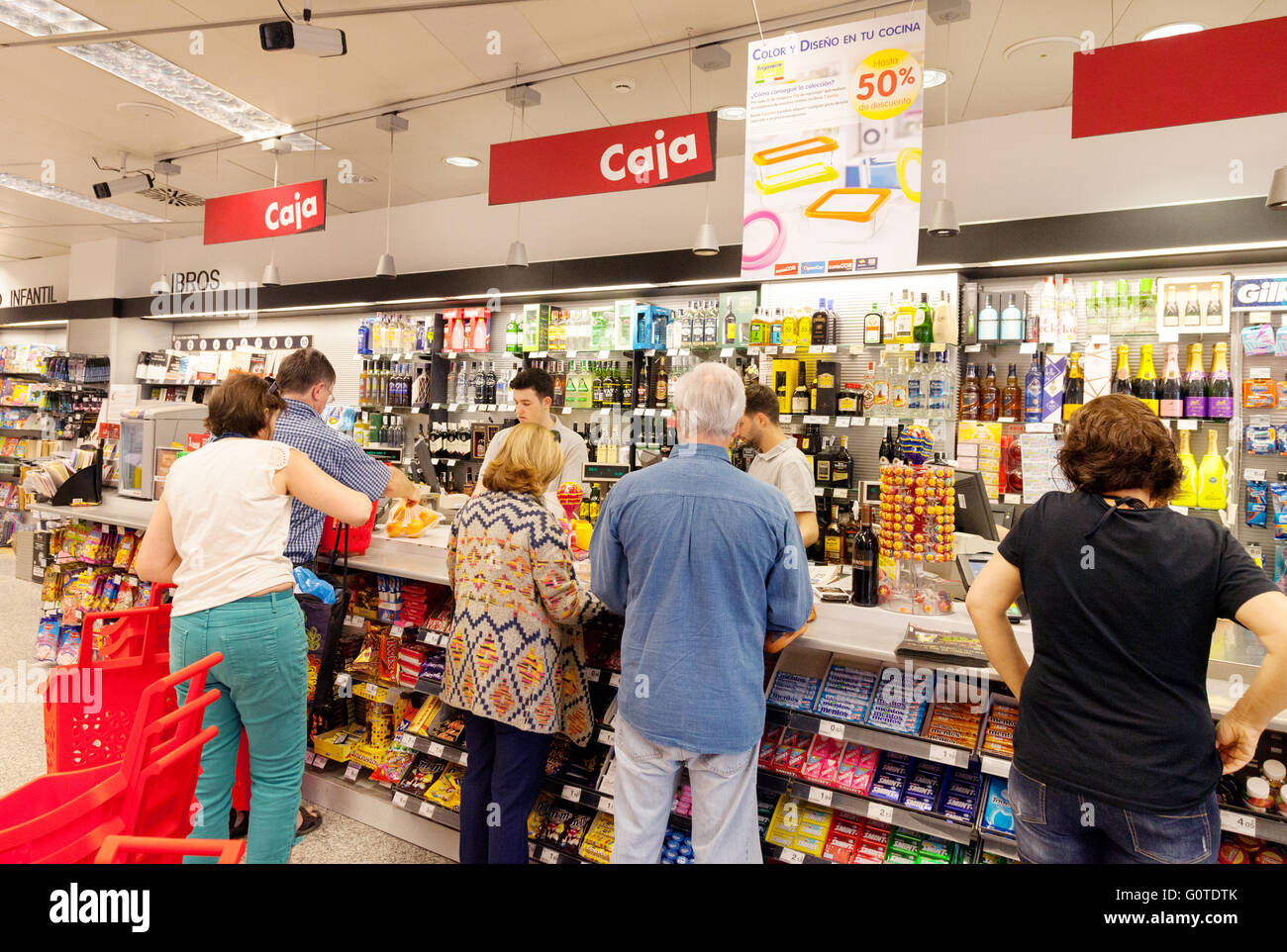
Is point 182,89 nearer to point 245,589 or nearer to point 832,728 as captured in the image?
point 245,589

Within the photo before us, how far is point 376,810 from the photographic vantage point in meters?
3.58

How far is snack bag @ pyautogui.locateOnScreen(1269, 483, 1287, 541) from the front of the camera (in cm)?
451

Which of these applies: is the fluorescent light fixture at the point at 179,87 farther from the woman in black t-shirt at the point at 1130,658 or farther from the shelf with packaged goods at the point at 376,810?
the woman in black t-shirt at the point at 1130,658

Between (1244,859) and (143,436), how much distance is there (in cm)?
644

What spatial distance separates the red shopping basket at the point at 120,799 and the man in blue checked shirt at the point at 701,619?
1.10 metres

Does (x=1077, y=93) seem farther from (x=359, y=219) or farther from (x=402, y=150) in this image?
(x=359, y=219)

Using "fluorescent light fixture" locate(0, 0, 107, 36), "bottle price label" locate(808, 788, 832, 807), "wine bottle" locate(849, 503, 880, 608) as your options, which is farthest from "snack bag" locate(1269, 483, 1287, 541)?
Result: "fluorescent light fixture" locate(0, 0, 107, 36)

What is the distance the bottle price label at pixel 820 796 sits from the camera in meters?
2.44

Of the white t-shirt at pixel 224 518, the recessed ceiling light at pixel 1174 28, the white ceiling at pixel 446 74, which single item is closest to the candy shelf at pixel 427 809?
the white t-shirt at pixel 224 518

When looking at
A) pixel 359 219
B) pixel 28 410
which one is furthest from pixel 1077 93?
pixel 28 410

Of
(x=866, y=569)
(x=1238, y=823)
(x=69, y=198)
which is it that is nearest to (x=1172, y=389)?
(x=866, y=569)

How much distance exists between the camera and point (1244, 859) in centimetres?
201

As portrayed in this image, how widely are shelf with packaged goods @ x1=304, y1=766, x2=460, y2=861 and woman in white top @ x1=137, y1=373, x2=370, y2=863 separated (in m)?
0.84

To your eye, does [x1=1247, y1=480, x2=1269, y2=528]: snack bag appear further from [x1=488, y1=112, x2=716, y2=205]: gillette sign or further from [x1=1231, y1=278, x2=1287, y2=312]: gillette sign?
[x1=488, y1=112, x2=716, y2=205]: gillette sign
